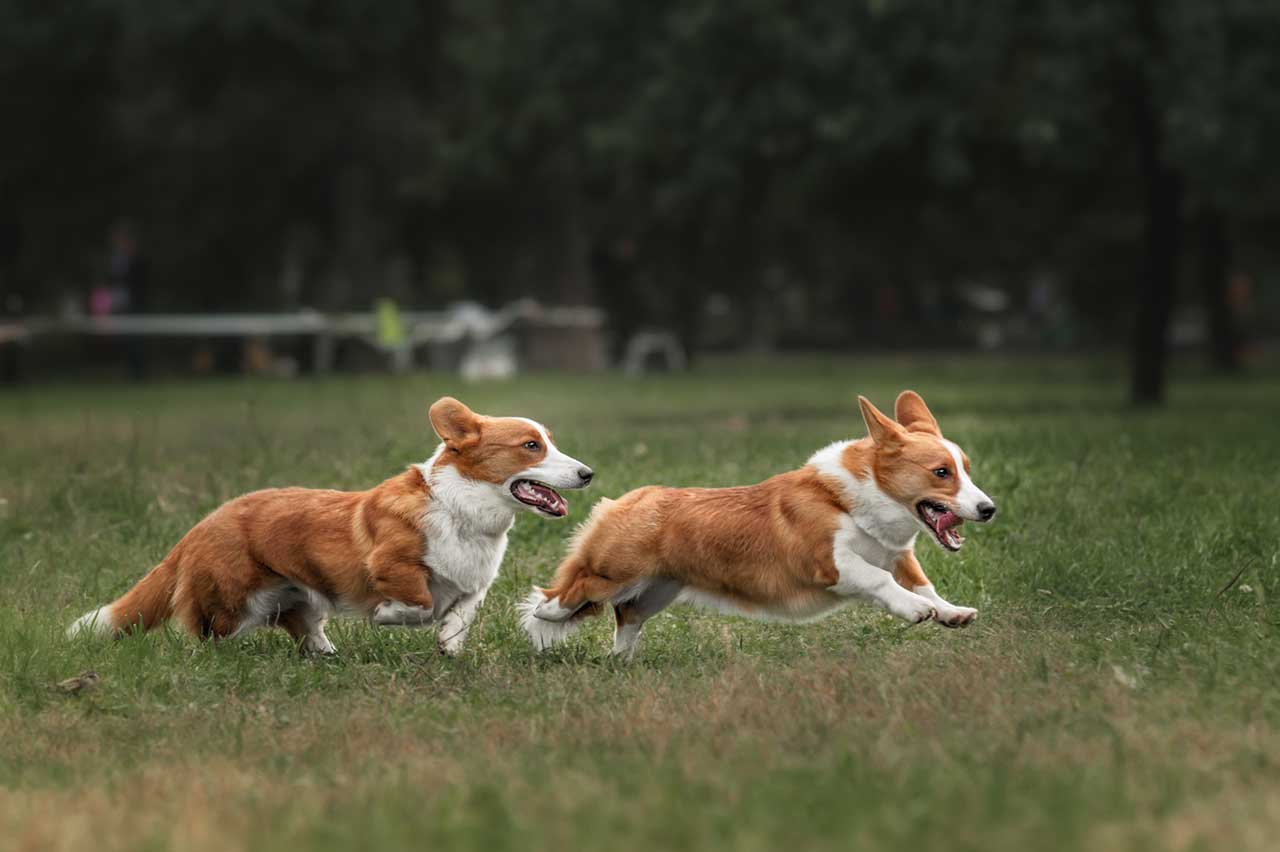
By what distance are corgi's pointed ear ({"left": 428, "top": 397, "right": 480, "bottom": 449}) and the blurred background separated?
41.9ft

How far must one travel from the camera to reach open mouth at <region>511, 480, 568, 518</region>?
720 centimetres

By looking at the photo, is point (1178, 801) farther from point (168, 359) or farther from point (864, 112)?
point (168, 359)

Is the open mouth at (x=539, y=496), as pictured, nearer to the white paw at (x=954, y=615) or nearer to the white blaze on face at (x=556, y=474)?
the white blaze on face at (x=556, y=474)

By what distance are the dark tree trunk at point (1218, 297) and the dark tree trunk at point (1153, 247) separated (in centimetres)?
1330

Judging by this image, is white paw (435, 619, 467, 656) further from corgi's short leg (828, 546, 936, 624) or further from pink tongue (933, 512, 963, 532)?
pink tongue (933, 512, 963, 532)

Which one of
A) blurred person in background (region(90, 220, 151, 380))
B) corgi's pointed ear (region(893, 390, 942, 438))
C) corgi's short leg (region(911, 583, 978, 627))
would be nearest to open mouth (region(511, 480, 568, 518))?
corgi's pointed ear (region(893, 390, 942, 438))

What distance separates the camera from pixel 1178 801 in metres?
4.69

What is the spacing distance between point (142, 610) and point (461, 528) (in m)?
1.34

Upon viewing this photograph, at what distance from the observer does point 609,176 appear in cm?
3731

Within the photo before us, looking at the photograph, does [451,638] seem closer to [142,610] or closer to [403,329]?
[142,610]

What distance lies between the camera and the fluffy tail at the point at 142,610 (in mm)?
7469

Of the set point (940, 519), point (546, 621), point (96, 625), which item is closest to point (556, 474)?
point (546, 621)

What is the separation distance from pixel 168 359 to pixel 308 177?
18.6 ft

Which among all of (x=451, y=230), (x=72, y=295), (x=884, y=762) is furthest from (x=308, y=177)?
(x=884, y=762)
